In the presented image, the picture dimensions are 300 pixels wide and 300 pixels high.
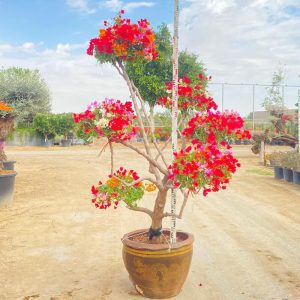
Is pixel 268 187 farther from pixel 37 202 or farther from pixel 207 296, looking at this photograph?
pixel 207 296

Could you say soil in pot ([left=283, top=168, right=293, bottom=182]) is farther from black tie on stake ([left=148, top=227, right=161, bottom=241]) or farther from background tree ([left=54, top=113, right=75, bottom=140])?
background tree ([left=54, top=113, right=75, bottom=140])

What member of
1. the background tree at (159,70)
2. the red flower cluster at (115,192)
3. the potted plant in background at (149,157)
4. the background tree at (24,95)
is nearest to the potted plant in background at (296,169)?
the potted plant in background at (149,157)

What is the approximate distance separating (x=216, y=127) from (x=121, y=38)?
166 centimetres

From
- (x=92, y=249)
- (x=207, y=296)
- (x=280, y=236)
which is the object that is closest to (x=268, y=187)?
(x=280, y=236)

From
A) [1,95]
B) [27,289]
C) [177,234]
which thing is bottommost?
[27,289]

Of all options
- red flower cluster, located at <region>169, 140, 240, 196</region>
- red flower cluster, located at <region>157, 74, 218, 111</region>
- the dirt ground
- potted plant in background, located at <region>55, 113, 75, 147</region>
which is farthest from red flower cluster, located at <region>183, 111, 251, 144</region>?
potted plant in background, located at <region>55, 113, 75, 147</region>

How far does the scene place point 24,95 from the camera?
4209 centimetres

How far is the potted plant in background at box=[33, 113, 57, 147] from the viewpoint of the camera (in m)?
38.5

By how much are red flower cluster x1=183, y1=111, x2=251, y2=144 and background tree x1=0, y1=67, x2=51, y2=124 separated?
37489 millimetres

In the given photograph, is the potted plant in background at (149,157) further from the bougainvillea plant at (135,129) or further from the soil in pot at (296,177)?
the soil in pot at (296,177)

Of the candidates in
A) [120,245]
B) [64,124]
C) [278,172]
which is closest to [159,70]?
[64,124]

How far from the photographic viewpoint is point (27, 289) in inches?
229

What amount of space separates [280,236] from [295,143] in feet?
53.5

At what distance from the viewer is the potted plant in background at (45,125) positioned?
38.5 meters
